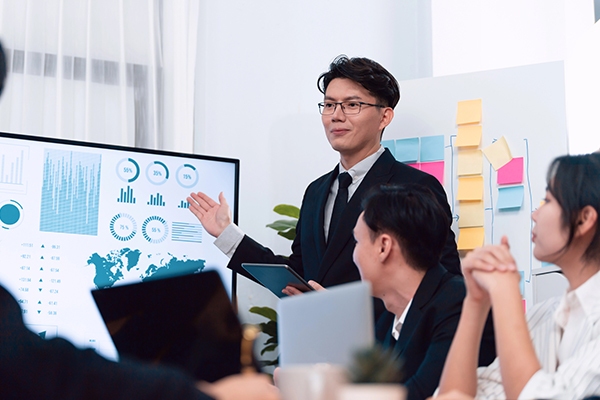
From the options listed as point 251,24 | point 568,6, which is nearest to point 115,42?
point 251,24

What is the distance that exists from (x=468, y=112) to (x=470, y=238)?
21.7 inches

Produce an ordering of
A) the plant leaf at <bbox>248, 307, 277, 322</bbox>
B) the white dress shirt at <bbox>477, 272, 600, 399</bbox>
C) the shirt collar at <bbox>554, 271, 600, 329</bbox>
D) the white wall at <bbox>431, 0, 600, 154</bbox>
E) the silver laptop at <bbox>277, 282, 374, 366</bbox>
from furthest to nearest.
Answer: the white wall at <bbox>431, 0, 600, 154</bbox>, the plant leaf at <bbox>248, 307, 277, 322</bbox>, the shirt collar at <bbox>554, 271, 600, 329</bbox>, the white dress shirt at <bbox>477, 272, 600, 399</bbox>, the silver laptop at <bbox>277, 282, 374, 366</bbox>

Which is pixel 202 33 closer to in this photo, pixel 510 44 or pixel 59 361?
pixel 510 44

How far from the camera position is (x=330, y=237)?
279 centimetres

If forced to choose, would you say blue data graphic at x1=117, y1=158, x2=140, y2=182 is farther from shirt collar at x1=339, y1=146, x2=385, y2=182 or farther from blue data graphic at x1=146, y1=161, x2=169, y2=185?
shirt collar at x1=339, y1=146, x2=385, y2=182

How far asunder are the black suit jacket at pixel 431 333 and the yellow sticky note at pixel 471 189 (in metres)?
1.28

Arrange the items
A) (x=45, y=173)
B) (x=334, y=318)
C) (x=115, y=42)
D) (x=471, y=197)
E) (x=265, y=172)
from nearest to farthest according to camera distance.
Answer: (x=334, y=318) → (x=45, y=173) → (x=471, y=197) → (x=115, y=42) → (x=265, y=172)

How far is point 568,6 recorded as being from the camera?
11.3 ft

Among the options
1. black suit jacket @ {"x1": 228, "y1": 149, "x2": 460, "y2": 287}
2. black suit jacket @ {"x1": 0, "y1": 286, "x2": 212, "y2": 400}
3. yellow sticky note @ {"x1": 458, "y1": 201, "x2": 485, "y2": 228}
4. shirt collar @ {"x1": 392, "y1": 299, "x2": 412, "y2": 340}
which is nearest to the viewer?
black suit jacket @ {"x1": 0, "y1": 286, "x2": 212, "y2": 400}

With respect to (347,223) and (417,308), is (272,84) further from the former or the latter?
(417,308)

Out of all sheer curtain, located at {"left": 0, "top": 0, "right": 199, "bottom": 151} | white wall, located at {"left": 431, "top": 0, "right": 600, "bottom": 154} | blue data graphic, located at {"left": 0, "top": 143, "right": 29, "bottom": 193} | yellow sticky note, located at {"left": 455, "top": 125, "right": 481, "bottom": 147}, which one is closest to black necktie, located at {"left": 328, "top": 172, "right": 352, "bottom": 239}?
yellow sticky note, located at {"left": 455, "top": 125, "right": 481, "bottom": 147}

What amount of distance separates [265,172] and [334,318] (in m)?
2.59

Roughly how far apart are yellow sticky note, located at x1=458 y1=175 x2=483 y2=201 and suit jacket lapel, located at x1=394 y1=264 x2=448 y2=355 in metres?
1.29

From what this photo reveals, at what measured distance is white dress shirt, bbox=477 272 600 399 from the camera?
1.24m
